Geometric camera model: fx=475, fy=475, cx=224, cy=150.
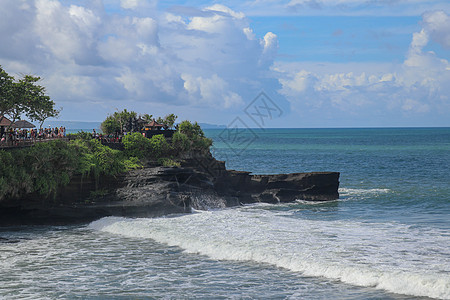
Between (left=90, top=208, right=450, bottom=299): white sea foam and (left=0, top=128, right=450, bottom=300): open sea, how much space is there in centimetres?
6

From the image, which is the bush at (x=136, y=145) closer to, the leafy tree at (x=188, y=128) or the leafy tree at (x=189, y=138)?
the leafy tree at (x=189, y=138)

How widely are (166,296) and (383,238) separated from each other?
13.7 metres

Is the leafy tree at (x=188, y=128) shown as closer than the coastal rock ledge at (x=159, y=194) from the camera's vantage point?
No

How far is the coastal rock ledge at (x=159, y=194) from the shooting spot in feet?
104

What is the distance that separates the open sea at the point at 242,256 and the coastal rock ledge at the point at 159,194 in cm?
125

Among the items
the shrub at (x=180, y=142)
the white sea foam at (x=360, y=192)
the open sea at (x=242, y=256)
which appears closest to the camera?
the open sea at (x=242, y=256)

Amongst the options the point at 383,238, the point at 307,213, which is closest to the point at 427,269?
the point at 383,238

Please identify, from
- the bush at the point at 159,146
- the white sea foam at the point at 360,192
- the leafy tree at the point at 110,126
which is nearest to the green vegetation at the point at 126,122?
the leafy tree at the point at 110,126

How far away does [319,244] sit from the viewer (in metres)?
24.8

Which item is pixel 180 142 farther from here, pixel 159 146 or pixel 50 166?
pixel 50 166

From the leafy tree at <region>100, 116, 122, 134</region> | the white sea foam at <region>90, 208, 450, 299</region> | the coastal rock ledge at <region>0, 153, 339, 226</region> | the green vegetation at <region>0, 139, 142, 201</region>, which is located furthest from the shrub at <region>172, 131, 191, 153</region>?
the leafy tree at <region>100, 116, 122, 134</region>

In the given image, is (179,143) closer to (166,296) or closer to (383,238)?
(383,238)

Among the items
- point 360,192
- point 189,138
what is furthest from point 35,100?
point 360,192

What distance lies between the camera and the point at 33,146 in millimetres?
32594
